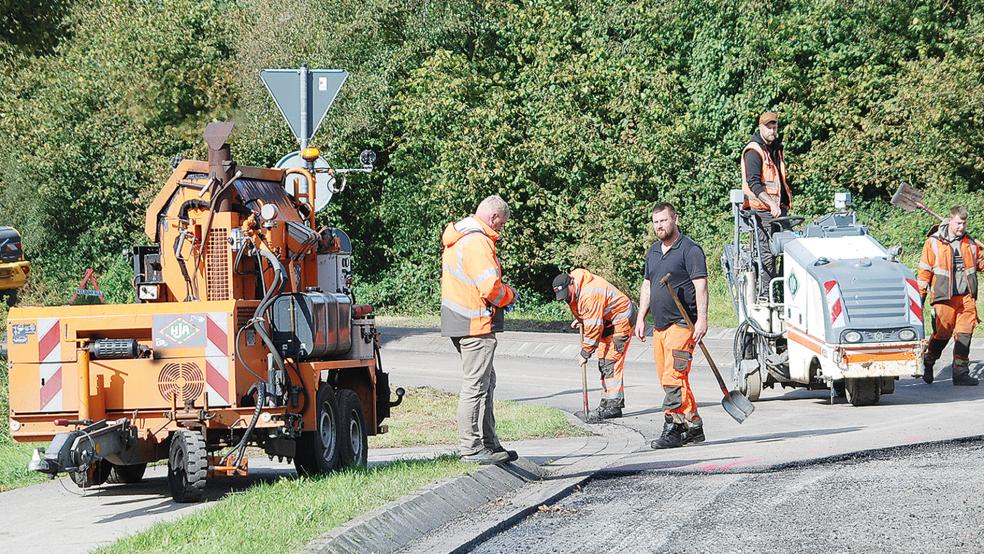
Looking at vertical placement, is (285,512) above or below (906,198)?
below

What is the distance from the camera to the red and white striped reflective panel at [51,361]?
9492 millimetres

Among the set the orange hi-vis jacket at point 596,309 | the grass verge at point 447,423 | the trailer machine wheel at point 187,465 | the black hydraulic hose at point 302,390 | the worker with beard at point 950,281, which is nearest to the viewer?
the trailer machine wheel at point 187,465

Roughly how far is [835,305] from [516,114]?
1654cm

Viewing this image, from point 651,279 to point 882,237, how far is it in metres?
16.5

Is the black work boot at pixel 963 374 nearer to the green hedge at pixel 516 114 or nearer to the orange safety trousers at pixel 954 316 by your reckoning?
the orange safety trousers at pixel 954 316

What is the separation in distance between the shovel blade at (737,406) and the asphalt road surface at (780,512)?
1.91 meters

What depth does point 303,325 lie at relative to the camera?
9.60 meters

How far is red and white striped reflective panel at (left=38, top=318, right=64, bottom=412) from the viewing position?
949 centimetres

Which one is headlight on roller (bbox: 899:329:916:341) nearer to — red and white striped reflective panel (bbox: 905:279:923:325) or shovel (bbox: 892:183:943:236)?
red and white striped reflective panel (bbox: 905:279:923:325)

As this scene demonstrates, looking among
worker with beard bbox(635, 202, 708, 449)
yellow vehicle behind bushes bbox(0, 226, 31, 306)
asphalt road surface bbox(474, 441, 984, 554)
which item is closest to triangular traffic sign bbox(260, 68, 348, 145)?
worker with beard bbox(635, 202, 708, 449)

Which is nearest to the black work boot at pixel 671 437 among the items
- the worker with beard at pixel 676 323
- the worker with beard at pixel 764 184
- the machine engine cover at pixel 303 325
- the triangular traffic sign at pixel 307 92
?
the worker with beard at pixel 676 323

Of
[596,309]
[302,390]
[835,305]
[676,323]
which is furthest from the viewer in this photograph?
[596,309]

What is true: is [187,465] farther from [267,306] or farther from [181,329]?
[267,306]

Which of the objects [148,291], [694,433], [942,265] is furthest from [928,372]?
[148,291]
